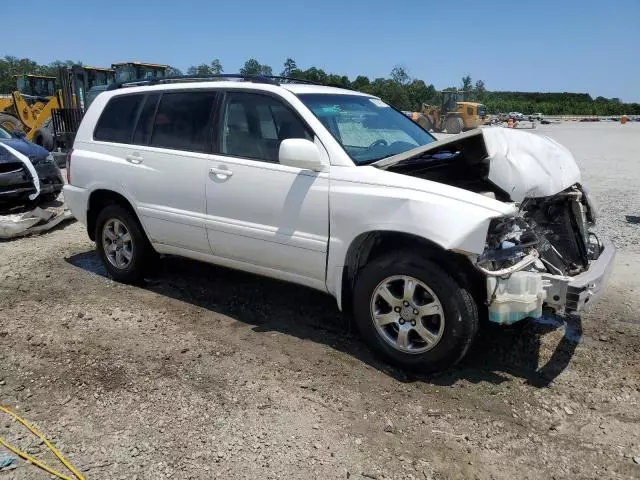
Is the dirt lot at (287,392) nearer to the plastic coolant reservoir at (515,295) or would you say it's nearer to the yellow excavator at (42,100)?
the plastic coolant reservoir at (515,295)

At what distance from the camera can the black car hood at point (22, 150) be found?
793cm

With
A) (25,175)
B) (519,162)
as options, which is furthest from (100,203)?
(519,162)

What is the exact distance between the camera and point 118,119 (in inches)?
204

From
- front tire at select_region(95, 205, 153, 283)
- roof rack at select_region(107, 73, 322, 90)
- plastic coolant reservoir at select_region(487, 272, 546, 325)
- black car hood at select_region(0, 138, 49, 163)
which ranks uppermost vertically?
roof rack at select_region(107, 73, 322, 90)

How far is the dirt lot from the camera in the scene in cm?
282

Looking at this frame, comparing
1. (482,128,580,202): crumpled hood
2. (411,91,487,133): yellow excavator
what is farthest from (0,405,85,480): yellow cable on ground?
(411,91,487,133): yellow excavator

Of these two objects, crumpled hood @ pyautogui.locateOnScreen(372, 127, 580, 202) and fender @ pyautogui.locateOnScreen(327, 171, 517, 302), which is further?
crumpled hood @ pyautogui.locateOnScreen(372, 127, 580, 202)

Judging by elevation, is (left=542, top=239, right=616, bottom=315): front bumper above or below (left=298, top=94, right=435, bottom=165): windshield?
below

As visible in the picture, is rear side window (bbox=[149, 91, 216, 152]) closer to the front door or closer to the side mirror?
the front door

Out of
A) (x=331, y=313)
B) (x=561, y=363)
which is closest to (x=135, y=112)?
(x=331, y=313)

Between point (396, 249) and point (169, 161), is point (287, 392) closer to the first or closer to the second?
point (396, 249)

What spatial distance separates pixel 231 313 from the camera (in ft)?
15.4

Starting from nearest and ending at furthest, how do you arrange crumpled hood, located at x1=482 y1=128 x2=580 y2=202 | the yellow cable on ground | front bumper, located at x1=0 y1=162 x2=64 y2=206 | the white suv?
the yellow cable on ground
the white suv
crumpled hood, located at x1=482 y1=128 x2=580 y2=202
front bumper, located at x1=0 y1=162 x2=64 y2=206

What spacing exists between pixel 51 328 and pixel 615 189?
10.1m
